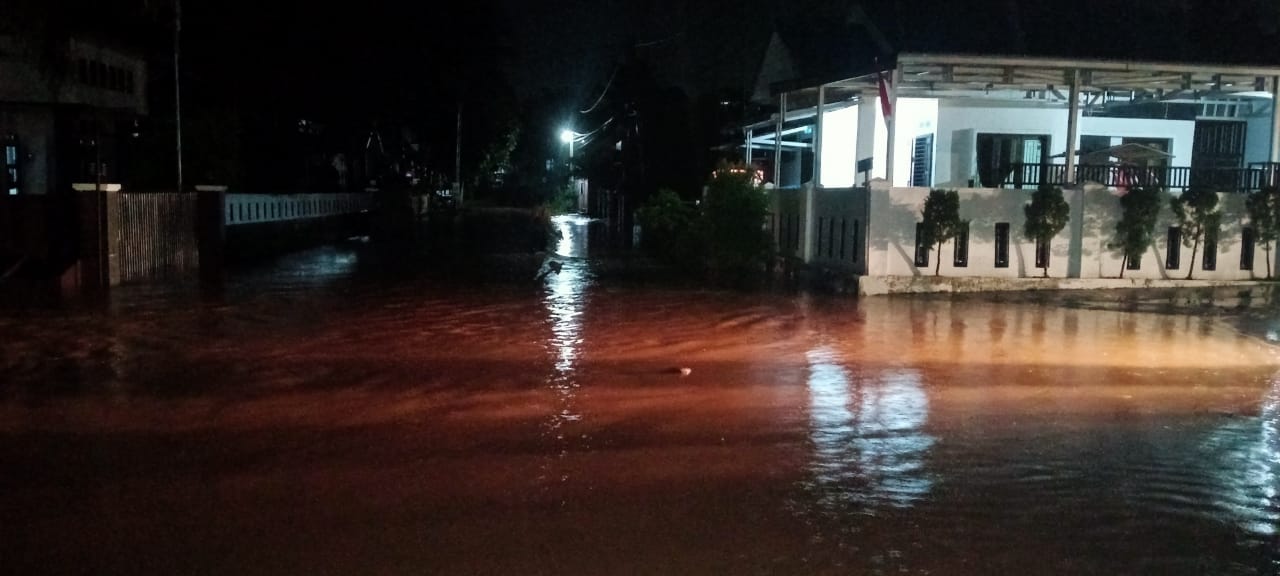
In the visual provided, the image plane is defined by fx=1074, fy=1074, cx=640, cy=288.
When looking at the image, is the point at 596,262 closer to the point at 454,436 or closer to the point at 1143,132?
the point at 1143,132

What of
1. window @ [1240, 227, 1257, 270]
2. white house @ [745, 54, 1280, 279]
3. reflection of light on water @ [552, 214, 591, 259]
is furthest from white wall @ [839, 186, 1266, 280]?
reflection of light on water @ [552, 214, 591, 259]

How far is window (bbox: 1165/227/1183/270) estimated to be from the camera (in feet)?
64.5

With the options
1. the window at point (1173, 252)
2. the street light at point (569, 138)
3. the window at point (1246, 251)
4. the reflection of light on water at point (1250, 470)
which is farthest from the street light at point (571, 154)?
the reflection of light on water at point (1250, 470)

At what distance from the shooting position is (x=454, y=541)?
231 inches

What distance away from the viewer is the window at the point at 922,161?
2611cm

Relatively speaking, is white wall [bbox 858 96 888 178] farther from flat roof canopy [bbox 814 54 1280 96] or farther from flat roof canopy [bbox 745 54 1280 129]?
flat roof canopy [bbox 814 54 1280 96]

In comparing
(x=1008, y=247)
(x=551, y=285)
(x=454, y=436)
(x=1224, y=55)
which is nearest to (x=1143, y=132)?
(x=1224, y=55)

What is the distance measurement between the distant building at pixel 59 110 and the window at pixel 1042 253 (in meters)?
20.2

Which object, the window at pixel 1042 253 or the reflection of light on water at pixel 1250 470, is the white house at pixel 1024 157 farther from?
the reflection of light on water at pixel 1250 470

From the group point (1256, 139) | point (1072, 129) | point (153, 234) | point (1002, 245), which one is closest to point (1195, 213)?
point (1072, 129)

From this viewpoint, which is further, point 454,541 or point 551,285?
point 551,285

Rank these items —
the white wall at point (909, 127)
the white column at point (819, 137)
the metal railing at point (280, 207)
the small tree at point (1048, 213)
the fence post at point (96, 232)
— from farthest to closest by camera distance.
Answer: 1. the metal railing at point (280, 207)
2. the white wall at point (909, 127)
3. the white column at point (819, 137)
4. the small tree at point (1048, 213)
5. the fence post at point (96, 232)

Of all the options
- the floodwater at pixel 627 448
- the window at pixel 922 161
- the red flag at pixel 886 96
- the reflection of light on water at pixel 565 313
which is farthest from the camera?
the window at pixel 922 161

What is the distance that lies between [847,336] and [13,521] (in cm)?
999
